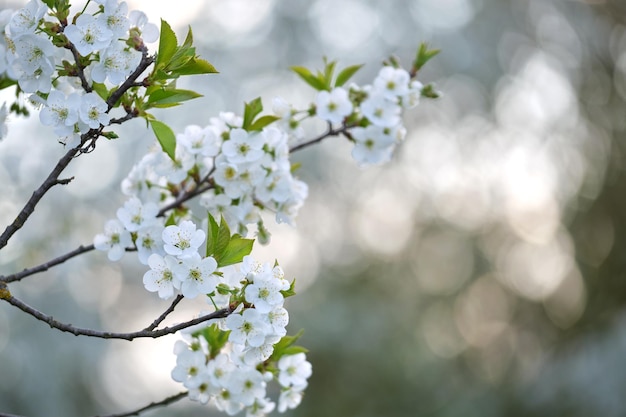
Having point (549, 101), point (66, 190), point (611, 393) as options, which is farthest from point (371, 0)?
point (611, 393)

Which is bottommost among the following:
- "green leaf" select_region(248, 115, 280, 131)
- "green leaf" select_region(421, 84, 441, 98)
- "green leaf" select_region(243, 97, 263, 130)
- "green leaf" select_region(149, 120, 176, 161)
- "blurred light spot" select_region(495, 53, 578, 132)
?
"green leaf" select_region(149, 120, 176, 161)

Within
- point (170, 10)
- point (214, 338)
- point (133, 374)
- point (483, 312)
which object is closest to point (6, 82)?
point (214, 338)

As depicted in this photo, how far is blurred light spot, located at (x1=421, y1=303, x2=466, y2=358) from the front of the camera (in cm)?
706

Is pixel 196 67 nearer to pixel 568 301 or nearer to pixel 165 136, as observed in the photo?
pixel 165 136

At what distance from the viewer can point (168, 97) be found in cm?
99

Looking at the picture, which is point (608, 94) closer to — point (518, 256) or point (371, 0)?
point (518, 256)

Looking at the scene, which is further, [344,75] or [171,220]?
[344,75]

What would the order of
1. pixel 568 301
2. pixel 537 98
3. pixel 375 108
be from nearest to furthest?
pixel 375 108, pixel 537 98, pixel 568 301

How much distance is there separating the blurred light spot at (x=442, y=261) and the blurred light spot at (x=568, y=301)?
0.90 metres

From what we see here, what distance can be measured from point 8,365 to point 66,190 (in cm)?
122

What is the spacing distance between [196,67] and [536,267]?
20.5 ft

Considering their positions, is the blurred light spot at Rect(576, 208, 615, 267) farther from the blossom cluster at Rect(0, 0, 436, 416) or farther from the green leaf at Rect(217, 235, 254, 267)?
the green leaf at Rect(217, 235, 254, 267)

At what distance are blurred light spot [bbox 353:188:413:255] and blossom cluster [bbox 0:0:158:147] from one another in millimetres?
6051

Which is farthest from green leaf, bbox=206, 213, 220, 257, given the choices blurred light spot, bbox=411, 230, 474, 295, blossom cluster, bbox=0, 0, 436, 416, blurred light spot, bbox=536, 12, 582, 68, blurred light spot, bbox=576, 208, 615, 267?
blurred light spot, bbox=411, 230, 474, 295
